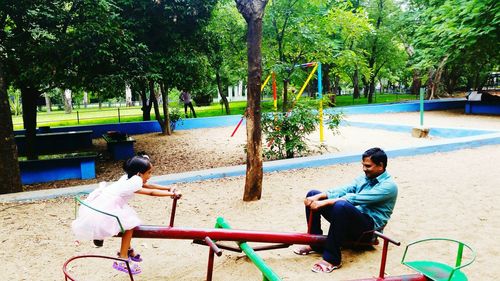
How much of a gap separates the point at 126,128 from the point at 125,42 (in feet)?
25.5

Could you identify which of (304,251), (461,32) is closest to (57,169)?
(304,251)

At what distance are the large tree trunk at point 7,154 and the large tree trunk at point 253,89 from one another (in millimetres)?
4018

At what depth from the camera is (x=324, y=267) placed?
330 cm

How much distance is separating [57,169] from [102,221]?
236 inches

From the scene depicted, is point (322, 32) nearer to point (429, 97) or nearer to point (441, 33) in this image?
point (441, 33)

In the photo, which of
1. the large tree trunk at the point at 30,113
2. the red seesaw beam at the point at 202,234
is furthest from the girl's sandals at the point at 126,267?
the large tree trunk at the point at 30,113

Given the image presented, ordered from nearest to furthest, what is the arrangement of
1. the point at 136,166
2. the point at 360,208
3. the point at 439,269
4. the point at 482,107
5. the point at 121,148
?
the point at 439,269 < the point at 136,166 < the point at 360,208 < the point at 121,148 < the point at 482,107

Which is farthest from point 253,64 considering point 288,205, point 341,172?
point 341,172

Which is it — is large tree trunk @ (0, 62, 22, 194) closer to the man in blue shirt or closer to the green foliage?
the green foliage

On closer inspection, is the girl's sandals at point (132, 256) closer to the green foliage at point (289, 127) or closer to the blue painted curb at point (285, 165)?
the blue painted curb at point (285, 165)

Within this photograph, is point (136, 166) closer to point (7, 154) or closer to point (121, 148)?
point (7, 154)

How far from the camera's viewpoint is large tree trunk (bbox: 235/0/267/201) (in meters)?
5.16

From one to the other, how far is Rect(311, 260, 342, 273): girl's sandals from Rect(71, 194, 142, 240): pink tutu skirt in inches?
64.0

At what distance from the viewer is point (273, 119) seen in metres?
8.30
